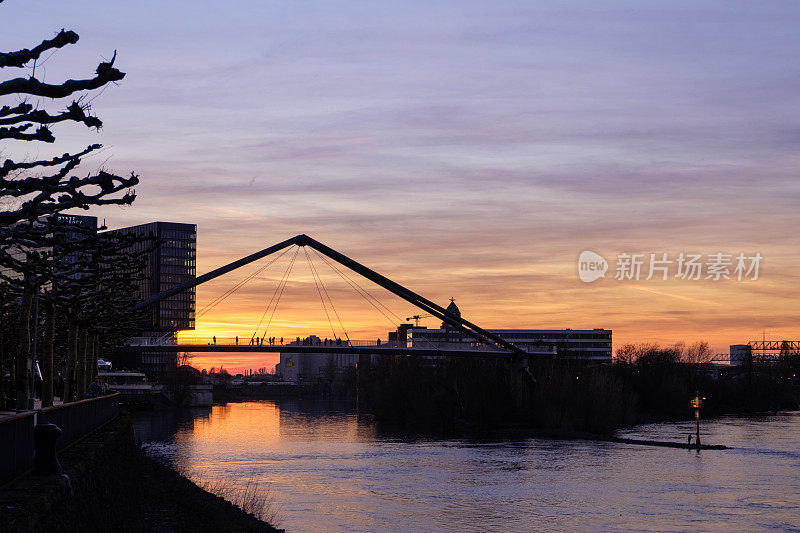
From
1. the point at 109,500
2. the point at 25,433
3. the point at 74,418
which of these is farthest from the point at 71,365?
the point at 25,433

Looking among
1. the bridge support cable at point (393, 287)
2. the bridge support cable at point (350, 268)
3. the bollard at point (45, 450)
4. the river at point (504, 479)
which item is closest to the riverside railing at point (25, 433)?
the bollard at point (45, 450)

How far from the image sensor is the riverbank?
18797 millimetres

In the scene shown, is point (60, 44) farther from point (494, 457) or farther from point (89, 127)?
point (494, 457)

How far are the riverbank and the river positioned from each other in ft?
17.1

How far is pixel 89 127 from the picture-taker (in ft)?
62.1

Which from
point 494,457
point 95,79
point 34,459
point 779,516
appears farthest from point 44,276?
point 494,457

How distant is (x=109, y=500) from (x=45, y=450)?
210 cm

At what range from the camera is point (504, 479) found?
58.0 meters

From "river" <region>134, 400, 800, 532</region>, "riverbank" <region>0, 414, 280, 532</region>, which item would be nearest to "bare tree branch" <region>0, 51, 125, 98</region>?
"riverbank" <region>0, 414, 280, 532</region>

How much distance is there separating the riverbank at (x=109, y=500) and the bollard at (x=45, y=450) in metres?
0.28

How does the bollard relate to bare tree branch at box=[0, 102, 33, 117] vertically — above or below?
below

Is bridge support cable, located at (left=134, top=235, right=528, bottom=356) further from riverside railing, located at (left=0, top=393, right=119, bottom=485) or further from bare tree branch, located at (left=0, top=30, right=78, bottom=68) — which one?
bare tree branch, located at (left=0, top=30, right=78, bottom=68)

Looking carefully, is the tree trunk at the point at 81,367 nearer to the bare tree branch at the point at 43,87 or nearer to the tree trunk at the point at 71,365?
the tree trunk at the point at 71,365

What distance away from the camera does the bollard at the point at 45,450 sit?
23203mm
